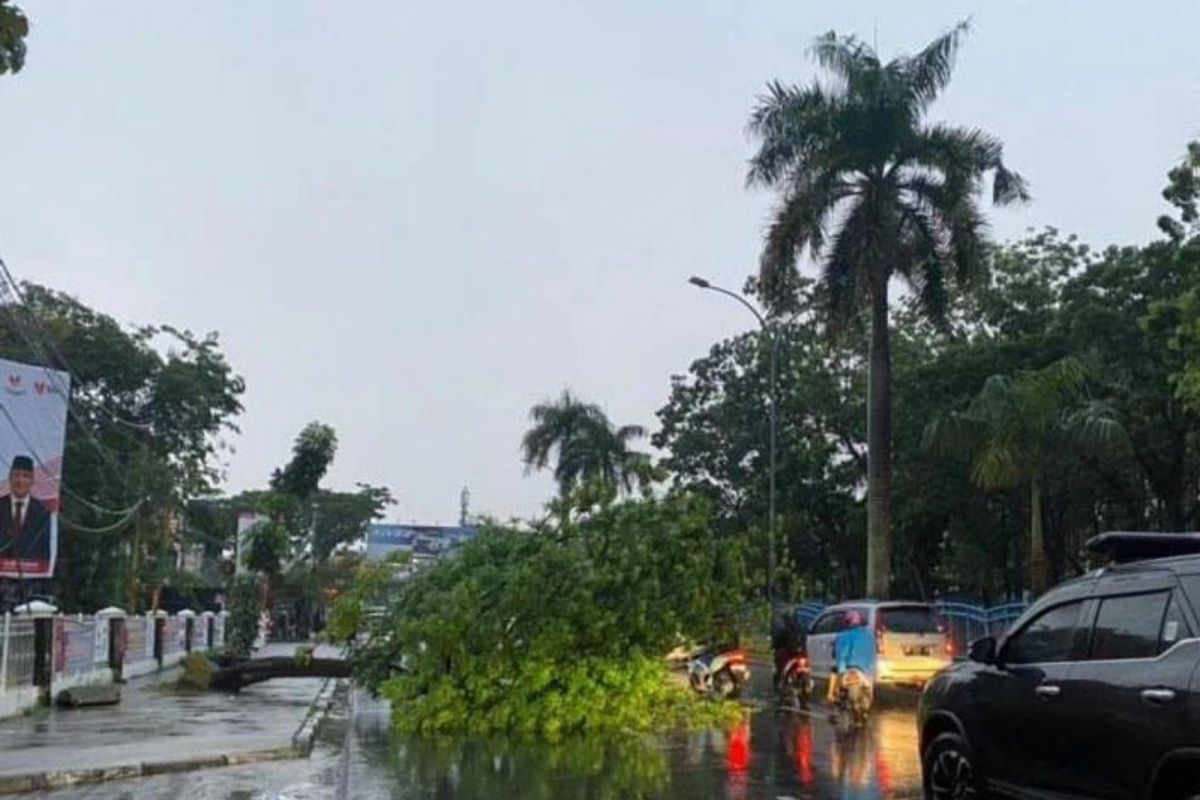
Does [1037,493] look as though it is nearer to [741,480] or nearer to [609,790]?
[741,480]

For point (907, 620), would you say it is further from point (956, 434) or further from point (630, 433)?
point (630, 433)

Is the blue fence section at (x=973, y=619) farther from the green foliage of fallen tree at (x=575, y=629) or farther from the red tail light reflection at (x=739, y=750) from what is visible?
the green foliage of fallen tree at (x=575, y=629)

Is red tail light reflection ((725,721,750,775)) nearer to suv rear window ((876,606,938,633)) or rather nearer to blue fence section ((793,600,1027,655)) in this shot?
suv rear window ((876,606,938,633))

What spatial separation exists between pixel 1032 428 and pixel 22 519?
21.8m

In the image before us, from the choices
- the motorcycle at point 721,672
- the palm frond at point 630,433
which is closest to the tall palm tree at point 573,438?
the palm frond at point 630,433

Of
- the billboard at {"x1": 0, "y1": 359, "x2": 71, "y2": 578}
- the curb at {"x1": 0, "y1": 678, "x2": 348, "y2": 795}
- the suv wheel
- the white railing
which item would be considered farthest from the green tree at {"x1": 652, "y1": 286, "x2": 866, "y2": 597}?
the suv wheel

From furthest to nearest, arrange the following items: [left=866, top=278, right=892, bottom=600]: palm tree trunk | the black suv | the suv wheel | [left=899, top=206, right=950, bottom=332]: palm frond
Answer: [left=899, top=206, right=950, bottom=332]: palm frond < [left=866, top=278, right=892, bottom=600]: palm tree trunk < the suv wheel < the black suv

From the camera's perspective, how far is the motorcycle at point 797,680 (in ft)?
75.5

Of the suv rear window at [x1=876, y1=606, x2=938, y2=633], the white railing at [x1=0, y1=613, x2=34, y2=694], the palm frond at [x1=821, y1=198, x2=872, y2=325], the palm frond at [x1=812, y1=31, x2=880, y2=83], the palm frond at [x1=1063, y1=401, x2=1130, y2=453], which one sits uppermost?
the palm frond at [x1=812, y1=31, x2=880, y2=83]

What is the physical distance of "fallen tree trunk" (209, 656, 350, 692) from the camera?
2584cm

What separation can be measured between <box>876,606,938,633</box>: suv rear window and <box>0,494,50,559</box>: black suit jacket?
1656cm

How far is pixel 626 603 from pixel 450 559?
9.90 feet

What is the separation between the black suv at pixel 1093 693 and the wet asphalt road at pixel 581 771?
3239mm

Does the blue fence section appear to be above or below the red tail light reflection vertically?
above
